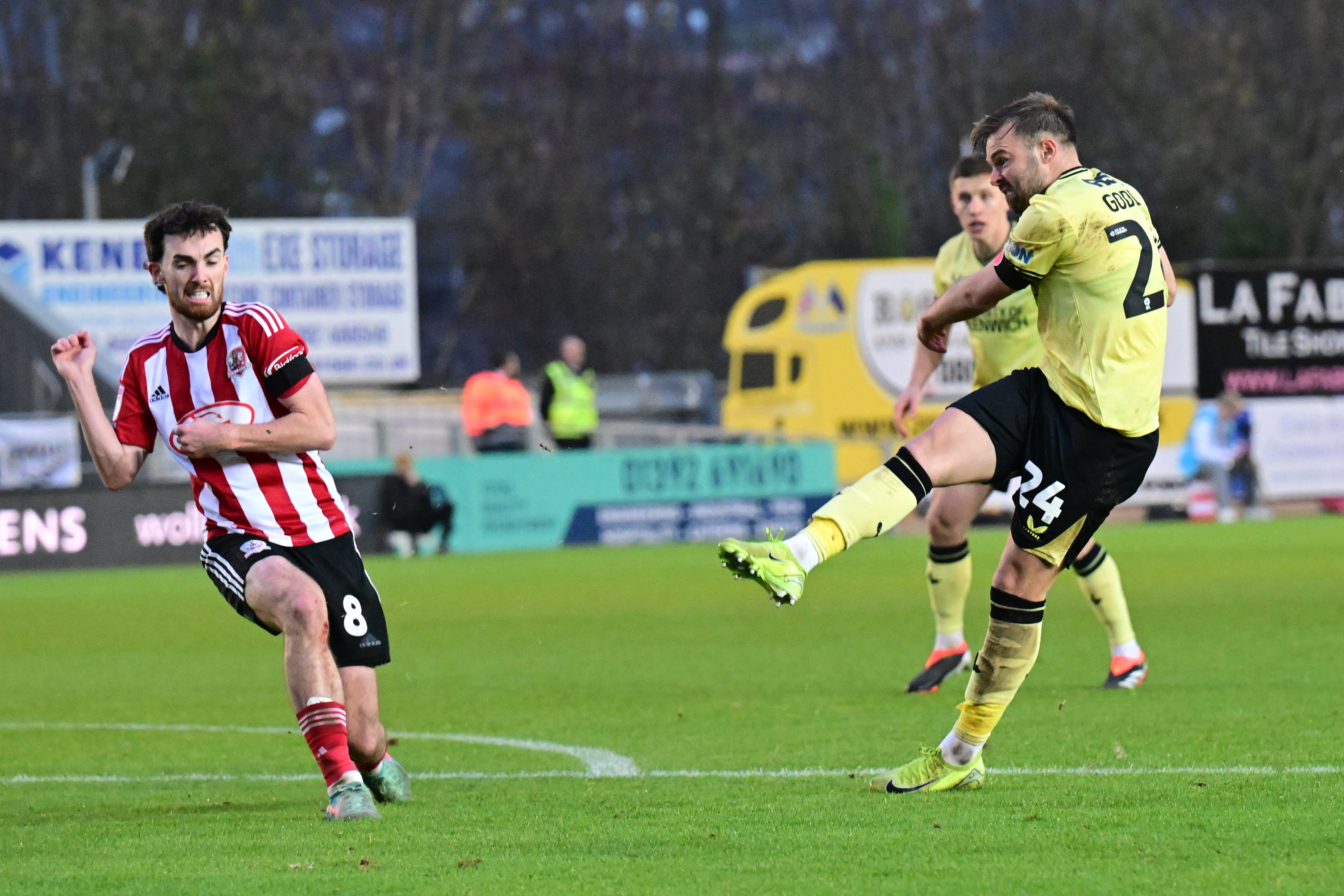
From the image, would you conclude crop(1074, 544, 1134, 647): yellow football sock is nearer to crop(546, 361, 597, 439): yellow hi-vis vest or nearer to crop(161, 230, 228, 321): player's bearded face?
crop(161, 230, 228, 321): player's bearded face

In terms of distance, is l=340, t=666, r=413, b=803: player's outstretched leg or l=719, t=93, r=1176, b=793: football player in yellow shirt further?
l=340, t=666, r=413, b=803: player's outstretched leg

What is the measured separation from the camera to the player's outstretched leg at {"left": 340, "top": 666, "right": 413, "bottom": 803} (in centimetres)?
639

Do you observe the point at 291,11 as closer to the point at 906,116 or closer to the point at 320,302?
the point at 906,116

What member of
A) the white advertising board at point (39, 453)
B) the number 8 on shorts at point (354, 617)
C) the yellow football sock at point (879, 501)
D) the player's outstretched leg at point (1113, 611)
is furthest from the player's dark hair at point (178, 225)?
the white advertising board at point (39, 453)

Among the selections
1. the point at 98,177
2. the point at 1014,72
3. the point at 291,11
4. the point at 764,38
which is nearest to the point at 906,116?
the point at 1014,72

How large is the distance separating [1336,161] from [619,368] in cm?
1947

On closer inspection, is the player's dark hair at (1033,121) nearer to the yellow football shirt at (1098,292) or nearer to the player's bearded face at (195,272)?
the yellow football shirt at (1098,292)

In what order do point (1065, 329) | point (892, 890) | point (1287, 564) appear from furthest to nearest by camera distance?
point (1287, 564), point (1065, 329), point (892, 890)

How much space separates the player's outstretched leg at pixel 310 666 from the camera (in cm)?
603

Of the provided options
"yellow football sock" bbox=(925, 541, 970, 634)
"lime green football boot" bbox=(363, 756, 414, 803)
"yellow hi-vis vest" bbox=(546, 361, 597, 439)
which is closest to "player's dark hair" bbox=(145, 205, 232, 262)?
"lime green football boot" bbox=(363, 756, 414, 803)

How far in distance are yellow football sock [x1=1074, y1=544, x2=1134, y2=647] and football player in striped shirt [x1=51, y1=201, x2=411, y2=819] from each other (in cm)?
373

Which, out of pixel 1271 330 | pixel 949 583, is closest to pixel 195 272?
pixel 949 583

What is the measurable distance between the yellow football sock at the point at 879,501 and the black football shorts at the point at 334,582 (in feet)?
5.07

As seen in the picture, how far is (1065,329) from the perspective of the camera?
594 centimetres
